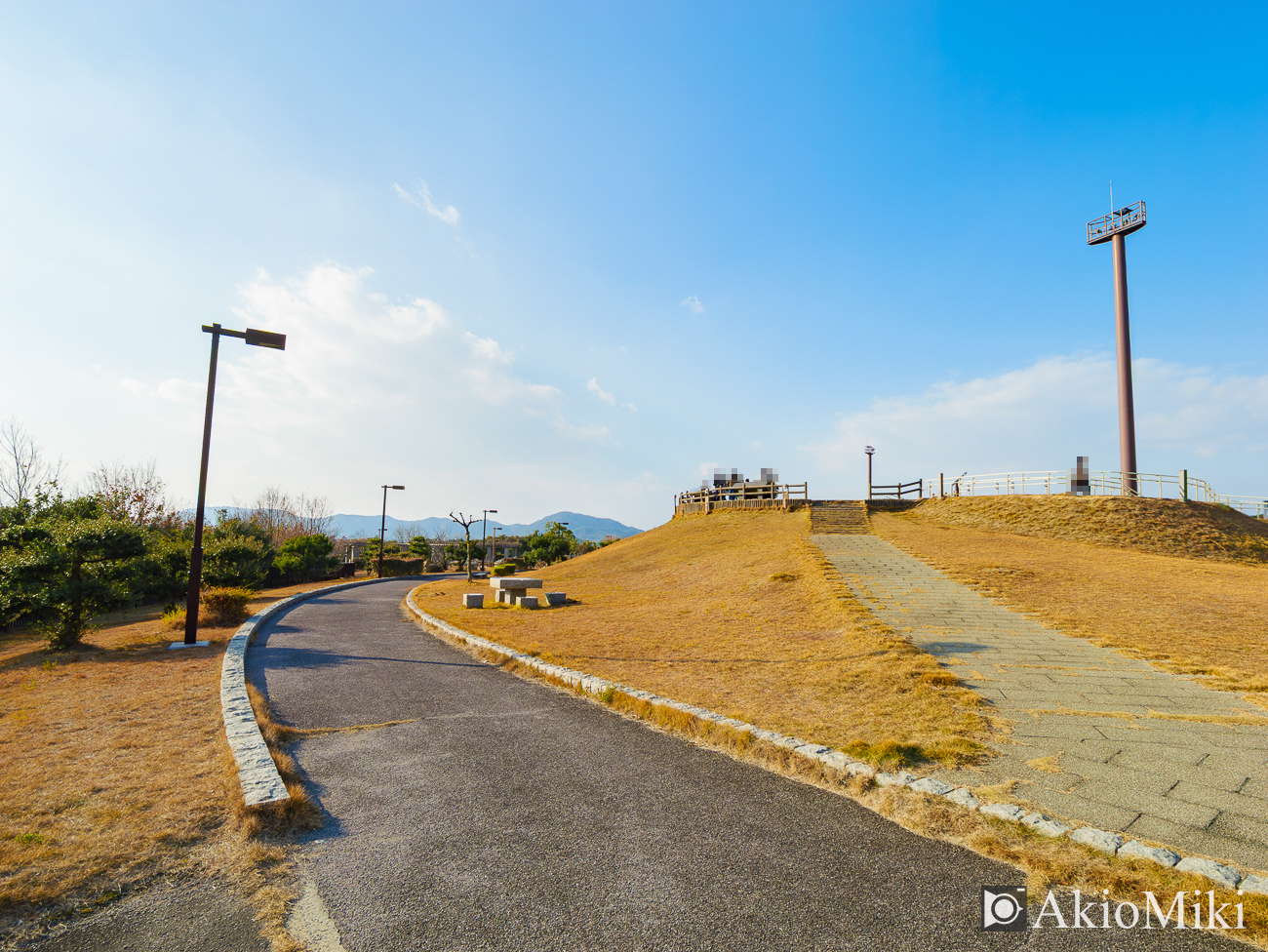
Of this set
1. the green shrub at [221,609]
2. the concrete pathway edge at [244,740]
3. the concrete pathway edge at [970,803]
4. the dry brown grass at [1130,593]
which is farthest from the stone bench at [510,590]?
the dry brown grass at [1130,593]

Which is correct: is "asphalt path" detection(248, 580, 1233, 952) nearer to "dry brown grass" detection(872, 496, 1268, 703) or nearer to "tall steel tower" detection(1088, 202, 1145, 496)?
"dry brown grass" detection(872, 496, 1268, 703)

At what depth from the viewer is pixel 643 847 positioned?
3160 mm

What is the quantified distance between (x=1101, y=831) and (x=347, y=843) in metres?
4.27

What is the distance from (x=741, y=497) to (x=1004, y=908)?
1341 inches

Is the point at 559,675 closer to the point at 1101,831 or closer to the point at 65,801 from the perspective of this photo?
the point at 65,801

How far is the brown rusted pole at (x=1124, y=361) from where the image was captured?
1265 inches

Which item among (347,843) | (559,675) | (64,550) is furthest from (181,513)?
(347,843)

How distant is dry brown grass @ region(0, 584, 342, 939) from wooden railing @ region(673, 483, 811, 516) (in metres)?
29.7

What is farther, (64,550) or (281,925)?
(64,550)

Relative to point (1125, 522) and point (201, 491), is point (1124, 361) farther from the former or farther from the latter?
point (201, 491)

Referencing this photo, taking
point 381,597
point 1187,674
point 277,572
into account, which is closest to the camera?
point 1187,674

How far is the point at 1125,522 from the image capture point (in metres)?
24.1

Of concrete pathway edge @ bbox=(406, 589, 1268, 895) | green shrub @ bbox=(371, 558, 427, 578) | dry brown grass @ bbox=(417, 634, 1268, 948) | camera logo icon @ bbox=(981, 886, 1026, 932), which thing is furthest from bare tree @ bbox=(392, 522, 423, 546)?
camera logo icon @ bbox=(981, 886, 1026, 932)

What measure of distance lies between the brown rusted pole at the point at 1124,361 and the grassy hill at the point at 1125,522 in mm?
5094
